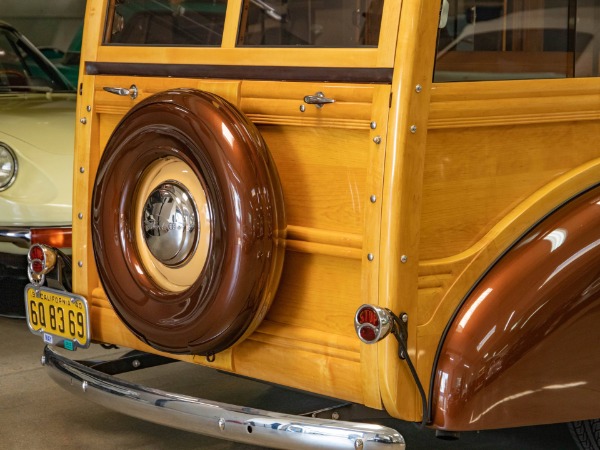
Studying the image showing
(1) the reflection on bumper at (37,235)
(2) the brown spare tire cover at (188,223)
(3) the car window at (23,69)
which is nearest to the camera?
(2) the brown spare tire cover at (188,223)

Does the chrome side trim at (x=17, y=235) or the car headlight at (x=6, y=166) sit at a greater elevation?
the car headlight at (x=6, y=166)

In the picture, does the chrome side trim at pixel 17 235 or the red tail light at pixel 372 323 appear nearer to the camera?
the red tail light at pixel 372 323

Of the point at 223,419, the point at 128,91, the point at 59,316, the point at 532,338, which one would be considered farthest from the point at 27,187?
the point at 532,338

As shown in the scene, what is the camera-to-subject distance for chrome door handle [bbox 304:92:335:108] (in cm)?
263

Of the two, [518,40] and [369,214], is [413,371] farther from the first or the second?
[518,40]

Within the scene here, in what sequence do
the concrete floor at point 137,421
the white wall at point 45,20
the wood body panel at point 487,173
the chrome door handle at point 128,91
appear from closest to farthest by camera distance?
1. the wood body panel at point 487,173
2. the chrome door handle at point 128,91
3. the concrete floor at point 137,421
4. the white wall at point 45,20

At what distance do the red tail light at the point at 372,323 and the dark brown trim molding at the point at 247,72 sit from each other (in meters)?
0.58

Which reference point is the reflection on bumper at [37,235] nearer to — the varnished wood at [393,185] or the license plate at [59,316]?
the license plate at [59,316]

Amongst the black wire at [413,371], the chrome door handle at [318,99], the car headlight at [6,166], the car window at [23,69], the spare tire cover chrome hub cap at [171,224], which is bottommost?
the black wire at [413,371]

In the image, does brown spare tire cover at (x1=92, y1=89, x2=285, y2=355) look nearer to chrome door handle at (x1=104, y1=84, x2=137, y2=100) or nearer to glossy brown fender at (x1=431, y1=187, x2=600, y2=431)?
chrome door handle at (x1=104, y1=84, x2=137, y2=100)

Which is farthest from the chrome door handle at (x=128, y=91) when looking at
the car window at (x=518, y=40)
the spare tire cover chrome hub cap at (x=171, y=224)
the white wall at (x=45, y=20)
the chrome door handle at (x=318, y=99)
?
the white wall at (x=45, y=20)

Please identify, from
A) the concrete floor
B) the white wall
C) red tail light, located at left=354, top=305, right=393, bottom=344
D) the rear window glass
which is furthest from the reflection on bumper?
the white wall

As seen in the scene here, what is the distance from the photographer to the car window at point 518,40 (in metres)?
2.62

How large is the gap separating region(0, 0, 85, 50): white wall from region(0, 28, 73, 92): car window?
293 inches
